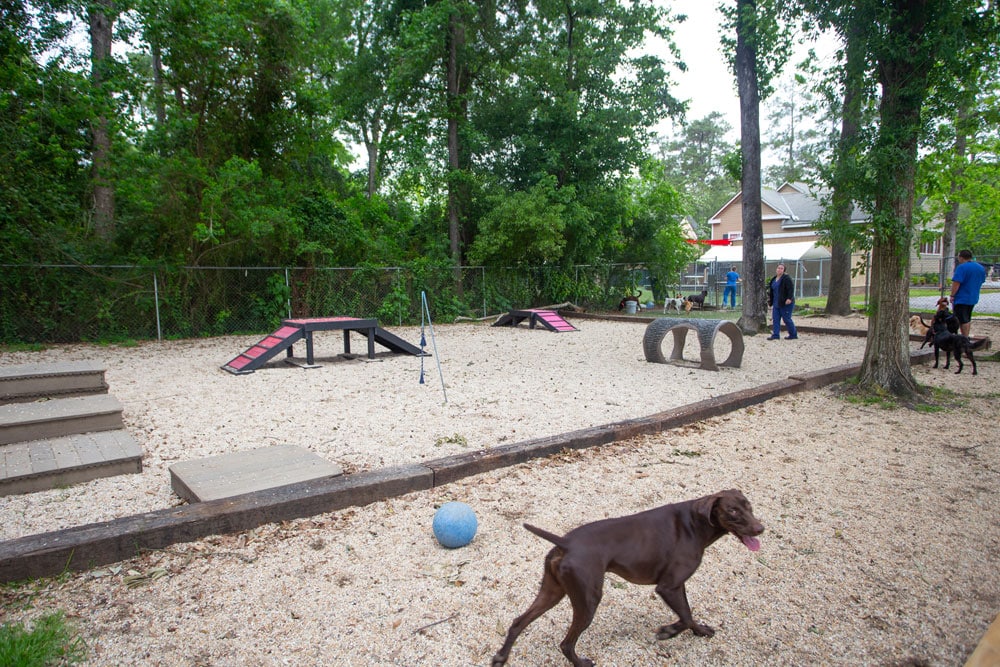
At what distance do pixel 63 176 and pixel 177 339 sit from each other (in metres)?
3.99

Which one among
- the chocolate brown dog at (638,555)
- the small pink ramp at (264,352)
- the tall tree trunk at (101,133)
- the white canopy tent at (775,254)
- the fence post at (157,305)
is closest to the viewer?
the chocolate brown dog at (638,555)

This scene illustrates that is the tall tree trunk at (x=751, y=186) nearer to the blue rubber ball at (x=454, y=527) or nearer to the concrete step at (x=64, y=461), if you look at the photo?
the blue rubber ball at (x=454, y=527)

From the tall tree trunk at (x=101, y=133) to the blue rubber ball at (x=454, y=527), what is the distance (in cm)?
1234

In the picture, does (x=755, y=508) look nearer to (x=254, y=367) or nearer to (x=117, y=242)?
(x=254, y=367)

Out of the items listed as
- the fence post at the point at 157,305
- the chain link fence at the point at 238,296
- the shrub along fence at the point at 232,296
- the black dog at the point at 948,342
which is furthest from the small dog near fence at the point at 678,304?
the fence post at the point at 157,305

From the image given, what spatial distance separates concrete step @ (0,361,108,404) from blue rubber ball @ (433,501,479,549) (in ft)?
17.1

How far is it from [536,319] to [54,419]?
12452 mm

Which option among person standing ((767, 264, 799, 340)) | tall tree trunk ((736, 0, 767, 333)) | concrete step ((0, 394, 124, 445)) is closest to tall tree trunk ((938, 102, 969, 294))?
person standing ((767, 264, 799, 340))

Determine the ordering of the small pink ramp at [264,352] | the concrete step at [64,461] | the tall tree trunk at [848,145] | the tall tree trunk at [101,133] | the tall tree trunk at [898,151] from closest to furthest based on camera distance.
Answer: the concrete step at [64,461] < the tall tree trunk at [898,151] < the tall tree trunk at [848,145] < the small pink ramp at [264,352] < the tall tree trunk at [101,133]

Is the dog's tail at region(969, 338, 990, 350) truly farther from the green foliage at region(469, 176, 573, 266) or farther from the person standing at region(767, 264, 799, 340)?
the green foliage at region(469, 176, 573, 266)

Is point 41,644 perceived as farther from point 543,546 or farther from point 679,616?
point 679,616

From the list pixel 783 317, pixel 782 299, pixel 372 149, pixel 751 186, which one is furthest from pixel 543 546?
pixel 372 149

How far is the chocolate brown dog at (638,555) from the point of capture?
210 cm

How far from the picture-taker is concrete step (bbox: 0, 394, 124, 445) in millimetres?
4816
